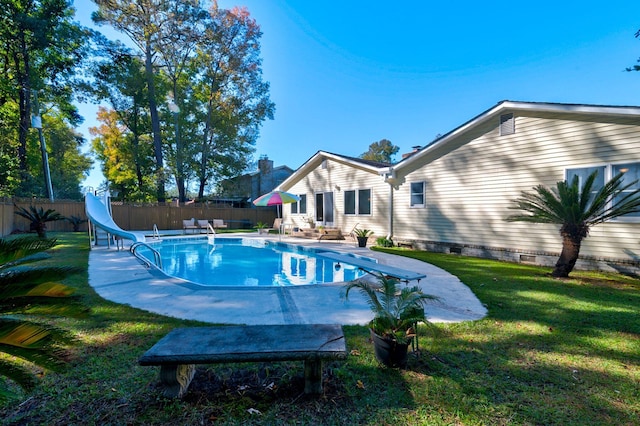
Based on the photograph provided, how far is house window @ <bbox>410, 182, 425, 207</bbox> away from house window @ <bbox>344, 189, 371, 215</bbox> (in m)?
2.47

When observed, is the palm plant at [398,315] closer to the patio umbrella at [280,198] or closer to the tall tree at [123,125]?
the patio umbrella at [280,198]

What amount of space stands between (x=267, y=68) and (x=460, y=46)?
17282 mm

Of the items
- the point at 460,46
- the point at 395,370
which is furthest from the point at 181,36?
the point at 395,370

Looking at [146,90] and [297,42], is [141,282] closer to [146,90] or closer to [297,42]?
[297,42]

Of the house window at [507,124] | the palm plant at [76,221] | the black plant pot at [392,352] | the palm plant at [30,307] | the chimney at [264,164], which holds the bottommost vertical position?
the black plant pot at [392,352]

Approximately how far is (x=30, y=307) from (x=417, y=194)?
1196 cm

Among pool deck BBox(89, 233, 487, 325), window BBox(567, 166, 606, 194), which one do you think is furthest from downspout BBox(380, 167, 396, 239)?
window BBox(567, 166, 606, 194)

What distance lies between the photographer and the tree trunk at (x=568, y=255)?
21.4 feet

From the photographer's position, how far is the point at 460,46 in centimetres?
1659

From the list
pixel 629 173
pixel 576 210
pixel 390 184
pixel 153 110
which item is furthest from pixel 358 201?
pixel 153 110

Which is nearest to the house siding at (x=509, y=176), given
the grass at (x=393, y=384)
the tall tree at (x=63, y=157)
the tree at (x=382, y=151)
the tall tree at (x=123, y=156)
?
the grass at (x=393, y=384)

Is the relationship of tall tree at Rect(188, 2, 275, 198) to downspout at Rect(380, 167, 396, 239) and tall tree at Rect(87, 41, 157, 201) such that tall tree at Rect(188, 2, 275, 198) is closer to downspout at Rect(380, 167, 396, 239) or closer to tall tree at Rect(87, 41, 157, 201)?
tall tree at Rect(87, 41, 157, 201)

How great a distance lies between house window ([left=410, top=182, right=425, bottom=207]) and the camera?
38.9ft

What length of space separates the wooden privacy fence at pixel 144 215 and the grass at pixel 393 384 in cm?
1652
